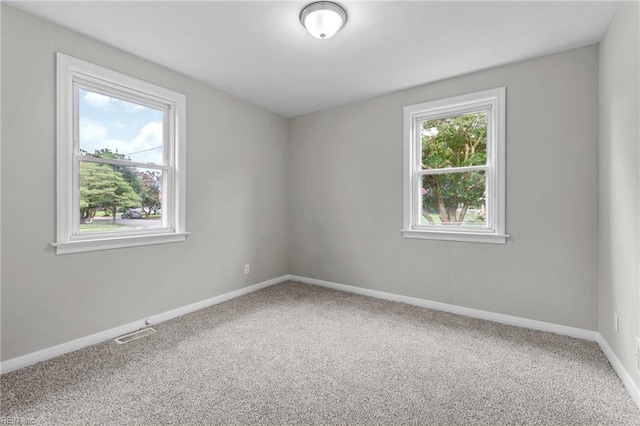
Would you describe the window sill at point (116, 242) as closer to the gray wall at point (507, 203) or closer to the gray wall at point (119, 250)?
the gray wall at point (119, 250)

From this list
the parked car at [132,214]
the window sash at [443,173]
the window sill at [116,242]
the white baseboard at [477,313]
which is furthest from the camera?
the window sash at [443,173]

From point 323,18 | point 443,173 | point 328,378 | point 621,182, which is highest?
point 323,18

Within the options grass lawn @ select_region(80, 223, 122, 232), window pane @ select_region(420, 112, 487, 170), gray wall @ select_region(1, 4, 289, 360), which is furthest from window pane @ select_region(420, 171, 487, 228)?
grass lawn @ select_region(80, 223, 122, 232)

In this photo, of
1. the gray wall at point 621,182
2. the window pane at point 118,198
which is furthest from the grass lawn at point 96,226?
the gray wall at point 621,182

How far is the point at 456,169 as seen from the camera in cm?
325

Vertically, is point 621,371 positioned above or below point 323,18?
below

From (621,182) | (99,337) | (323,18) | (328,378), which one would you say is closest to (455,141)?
(621,182)

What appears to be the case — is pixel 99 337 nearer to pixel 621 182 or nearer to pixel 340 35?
pixel 340 35

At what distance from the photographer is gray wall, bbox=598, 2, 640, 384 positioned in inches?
72.9

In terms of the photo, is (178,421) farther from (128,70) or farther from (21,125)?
(128,70)

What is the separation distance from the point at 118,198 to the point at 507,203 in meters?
3.56

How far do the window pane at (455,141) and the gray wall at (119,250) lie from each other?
2.05m

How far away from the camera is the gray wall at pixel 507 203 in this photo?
261 cm

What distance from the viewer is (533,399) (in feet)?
5.90
